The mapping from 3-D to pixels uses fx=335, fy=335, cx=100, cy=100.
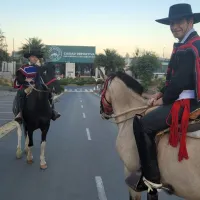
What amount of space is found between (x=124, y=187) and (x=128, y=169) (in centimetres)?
218

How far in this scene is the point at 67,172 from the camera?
24.1 feet

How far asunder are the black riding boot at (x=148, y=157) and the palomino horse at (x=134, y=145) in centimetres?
7

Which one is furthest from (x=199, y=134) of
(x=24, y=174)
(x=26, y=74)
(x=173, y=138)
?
(x=26, y=74)

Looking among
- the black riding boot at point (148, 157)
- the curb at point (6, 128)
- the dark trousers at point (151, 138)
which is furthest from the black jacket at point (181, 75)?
the curb at point (6, 128)

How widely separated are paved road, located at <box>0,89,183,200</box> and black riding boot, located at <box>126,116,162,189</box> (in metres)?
2.03

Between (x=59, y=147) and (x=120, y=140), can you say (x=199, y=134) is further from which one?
(x=59, y=147)

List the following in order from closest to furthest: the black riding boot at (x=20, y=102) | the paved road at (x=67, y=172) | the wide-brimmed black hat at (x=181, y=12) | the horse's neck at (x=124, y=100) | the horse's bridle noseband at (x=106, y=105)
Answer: the wide-brimmed black hat at (x=181, y=12)
the horse's neck at (x=124, y=100)
the horse's bridle noseband at (x=106, y=105)
the paved road at (x=67, y=172)
the black riding boot at (x=20, y=102)

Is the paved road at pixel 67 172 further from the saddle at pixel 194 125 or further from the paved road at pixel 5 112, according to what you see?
the paved road at pixel 5 112

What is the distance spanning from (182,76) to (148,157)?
39.4 inches

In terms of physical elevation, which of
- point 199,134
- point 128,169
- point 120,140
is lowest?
point 128,169

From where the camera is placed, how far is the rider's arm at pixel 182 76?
3.59 metres

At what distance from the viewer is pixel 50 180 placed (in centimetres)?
675

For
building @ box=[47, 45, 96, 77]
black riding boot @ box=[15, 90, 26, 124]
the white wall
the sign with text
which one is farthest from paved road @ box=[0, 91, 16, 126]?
the white wall

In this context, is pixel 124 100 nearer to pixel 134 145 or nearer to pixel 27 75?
pixel 134 145
